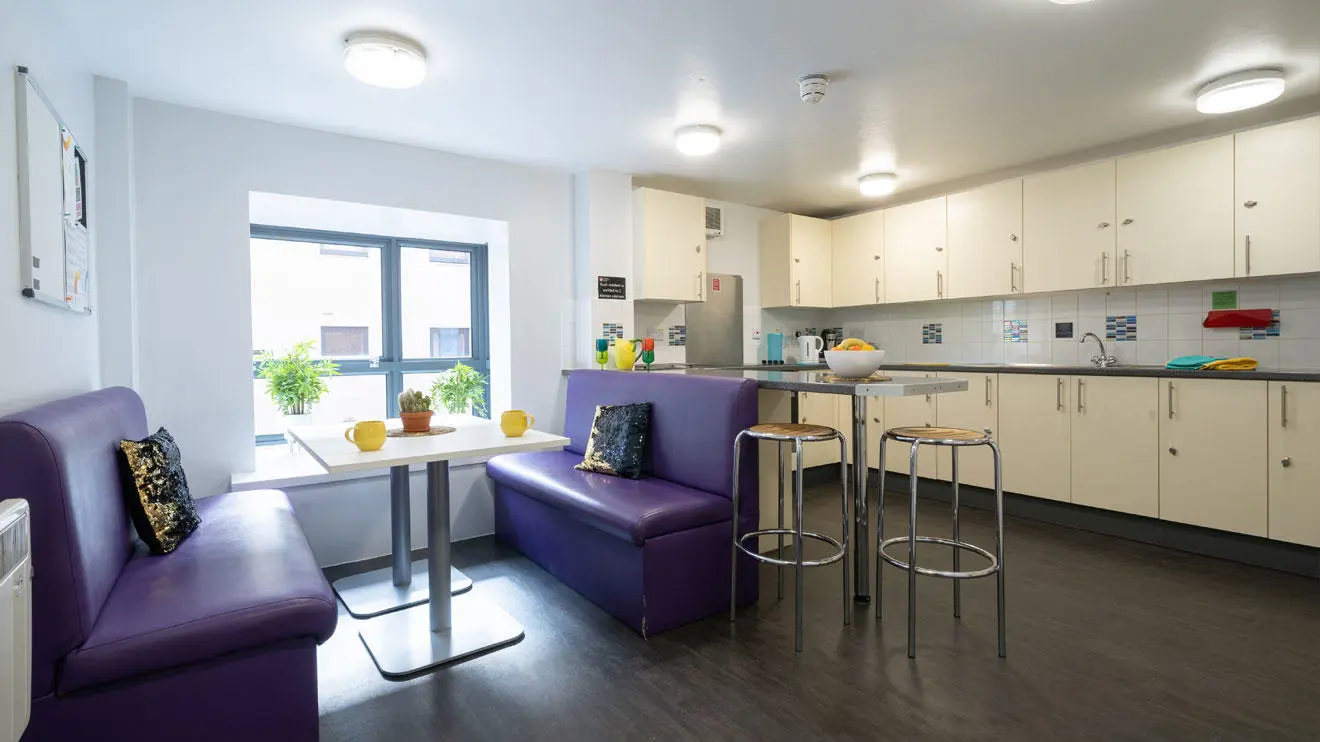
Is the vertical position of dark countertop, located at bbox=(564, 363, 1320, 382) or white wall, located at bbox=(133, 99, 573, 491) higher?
white wall, located at bbox=(133, 99, 573, 491)

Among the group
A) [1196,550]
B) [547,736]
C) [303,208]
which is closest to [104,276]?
[303,208]

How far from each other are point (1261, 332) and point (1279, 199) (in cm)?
80

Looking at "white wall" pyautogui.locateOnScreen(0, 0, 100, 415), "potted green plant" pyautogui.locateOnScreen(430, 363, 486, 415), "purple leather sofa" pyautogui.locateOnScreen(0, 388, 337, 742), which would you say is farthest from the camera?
"potted green plant" pyautogui.locateOnScreen(430, 363, 486, 415)

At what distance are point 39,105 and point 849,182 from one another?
14.5 feet

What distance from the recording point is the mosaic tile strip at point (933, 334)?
5.17 meters

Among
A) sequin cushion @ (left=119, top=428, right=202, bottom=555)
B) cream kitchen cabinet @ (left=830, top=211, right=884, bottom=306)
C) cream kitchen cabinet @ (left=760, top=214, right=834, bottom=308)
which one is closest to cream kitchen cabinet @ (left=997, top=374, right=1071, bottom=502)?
cream kitchen cabinet @ (left=830, top=211, right=884, bottom=306)

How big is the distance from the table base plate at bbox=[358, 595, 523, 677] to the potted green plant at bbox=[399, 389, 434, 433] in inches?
31.7

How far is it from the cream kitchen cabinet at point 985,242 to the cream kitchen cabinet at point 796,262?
1.10 meters

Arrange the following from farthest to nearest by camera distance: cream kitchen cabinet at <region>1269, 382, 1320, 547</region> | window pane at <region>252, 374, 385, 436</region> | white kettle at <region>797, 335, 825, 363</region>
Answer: white kettle at <region>797, 335, 825, 363</region> < window pane at <region>252, 374, 385, 436</region> < cream kitchen cabinet at <region>1269, 382, 1320, 547</region>

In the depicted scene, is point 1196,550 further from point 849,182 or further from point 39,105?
point 39,105

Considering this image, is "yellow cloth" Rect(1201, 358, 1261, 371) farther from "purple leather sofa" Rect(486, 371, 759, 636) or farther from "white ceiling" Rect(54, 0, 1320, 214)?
"purple leather sofa" Rect(486, 371, 759, 636)

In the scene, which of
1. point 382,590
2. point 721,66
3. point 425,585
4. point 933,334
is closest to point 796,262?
point 933,334

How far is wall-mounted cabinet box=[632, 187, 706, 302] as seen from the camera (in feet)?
14.8

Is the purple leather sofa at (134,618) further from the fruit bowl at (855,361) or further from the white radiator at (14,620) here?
the fruit bowl at (855,361)
